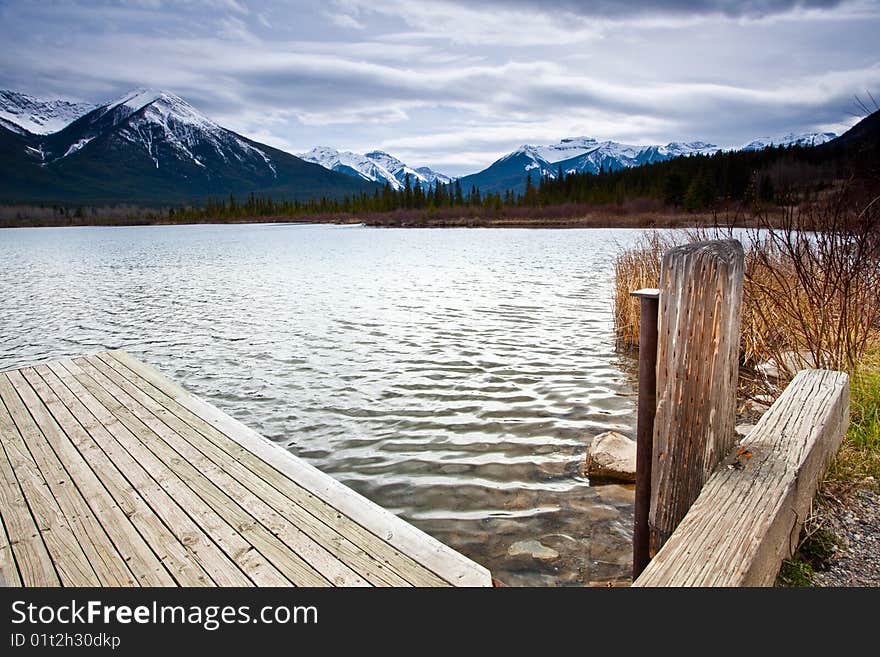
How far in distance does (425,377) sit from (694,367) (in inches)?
216

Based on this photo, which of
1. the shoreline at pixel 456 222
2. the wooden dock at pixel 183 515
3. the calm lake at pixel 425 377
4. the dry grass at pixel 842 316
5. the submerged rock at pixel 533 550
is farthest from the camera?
the shoreline at pixel 456 222

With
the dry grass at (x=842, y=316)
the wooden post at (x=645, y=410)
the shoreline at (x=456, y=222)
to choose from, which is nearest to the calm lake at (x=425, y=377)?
the wooden post at (x=645, y=410)

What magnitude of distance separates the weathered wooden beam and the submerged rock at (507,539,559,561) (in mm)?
1510

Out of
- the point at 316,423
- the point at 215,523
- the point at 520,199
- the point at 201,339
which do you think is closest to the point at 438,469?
the point at 316,423

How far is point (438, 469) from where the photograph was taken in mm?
5109

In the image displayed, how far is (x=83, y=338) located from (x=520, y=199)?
95.9m

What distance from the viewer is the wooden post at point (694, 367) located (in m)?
2.48

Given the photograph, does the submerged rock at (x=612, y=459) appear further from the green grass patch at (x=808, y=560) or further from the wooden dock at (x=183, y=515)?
the wooden dock at (x=183, y=515)

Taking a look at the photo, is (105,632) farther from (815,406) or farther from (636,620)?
(815,406)

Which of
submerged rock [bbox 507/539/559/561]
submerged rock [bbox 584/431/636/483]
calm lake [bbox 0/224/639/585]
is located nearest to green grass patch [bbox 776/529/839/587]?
calm lake [bbox 0/224/639/585]

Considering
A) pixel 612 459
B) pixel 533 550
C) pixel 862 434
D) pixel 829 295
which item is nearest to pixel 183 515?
pixel 533 550

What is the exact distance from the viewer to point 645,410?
9.64 feet

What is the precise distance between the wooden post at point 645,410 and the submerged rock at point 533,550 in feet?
2.44

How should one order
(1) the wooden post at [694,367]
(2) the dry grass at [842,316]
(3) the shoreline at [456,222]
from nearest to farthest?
(1) the wooden post at [694,367] → (2) the dry grass at [842,316] → (3) the shoreline at [456,222]
